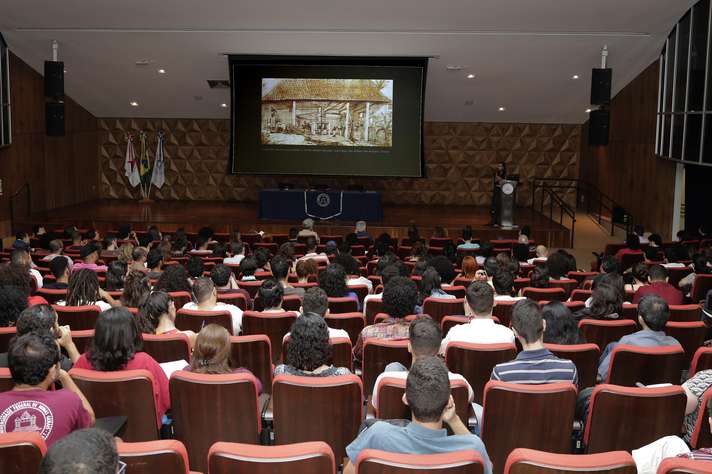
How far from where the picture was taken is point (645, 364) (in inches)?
175

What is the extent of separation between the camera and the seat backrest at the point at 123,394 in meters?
3.57

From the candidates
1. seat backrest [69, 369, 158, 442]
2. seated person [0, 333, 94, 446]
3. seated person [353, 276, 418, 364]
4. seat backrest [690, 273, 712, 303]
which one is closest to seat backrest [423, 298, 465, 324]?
seated person [353, 276, 418, 364]

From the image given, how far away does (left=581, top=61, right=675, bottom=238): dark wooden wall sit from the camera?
1686 cm

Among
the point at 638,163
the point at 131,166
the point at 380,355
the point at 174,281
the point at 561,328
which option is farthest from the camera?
the point at 131,166

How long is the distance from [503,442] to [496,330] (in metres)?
1.31

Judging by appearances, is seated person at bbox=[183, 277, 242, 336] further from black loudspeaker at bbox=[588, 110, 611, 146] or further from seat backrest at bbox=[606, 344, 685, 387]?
black loudspeaker at bbox=[588, 110, 611, 146]

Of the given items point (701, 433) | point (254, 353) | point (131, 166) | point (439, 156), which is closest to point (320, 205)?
point (439, 156)

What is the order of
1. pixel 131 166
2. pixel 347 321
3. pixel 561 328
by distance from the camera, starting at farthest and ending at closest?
1. pixel 131 166
2. pixel 347 321
3. pixel 561 328

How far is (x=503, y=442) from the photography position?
12.0 feet

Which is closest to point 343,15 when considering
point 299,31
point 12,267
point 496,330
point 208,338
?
point 299,31

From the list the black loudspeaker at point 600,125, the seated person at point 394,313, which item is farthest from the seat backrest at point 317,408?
the black loudspeaker at point 600,125

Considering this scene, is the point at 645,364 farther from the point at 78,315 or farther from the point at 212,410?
the point at 78,315

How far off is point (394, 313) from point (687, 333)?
2158 millimetres

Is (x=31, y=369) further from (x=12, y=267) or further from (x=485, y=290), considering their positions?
(x=12, y=267)
